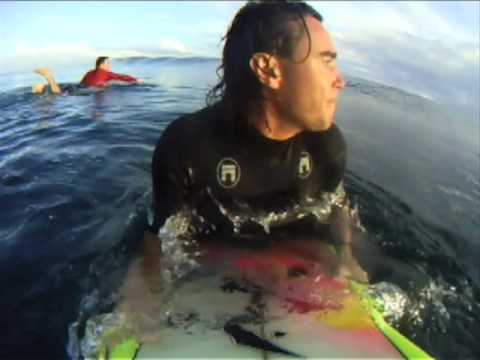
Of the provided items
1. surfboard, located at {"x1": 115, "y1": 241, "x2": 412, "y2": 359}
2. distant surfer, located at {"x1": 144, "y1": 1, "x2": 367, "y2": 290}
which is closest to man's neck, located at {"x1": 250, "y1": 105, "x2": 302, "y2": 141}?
distant surfer, located at {"x1": 144, "y1": 1, "x2": 367, "y2": 290}

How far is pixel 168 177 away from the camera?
280 centimetres

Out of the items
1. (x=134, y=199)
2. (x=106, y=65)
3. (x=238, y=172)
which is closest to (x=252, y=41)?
(x=238, y=172)

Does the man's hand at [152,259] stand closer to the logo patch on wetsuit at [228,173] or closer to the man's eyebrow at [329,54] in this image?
the logo patch on wetsuit at [228,173]

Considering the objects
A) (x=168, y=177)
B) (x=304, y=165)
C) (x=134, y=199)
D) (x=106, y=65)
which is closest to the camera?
(x=168, y=177)

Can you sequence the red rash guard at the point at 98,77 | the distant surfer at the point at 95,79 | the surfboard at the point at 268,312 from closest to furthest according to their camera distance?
1. the surfboard at the point at 268,312
2. the distant surfer at the point at 95,79
3. the red rash guard at the point at 98,77

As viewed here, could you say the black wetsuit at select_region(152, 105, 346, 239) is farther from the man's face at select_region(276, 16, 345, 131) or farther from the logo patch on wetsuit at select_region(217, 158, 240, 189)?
the man's face at select_region(276, 16, 345, 131)

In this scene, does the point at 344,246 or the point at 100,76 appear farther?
the point at 100,76

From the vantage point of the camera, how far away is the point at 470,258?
12.5ft

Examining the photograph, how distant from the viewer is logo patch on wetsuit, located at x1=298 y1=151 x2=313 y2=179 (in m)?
3.02

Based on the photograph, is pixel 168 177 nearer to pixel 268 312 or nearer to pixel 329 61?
pixel 268 312

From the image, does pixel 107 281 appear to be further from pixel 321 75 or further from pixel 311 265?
pixel 321 75

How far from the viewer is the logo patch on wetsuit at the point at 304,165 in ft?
9.91

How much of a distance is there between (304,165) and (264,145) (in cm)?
29

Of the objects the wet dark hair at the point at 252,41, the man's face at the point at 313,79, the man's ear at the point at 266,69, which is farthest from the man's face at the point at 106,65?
the man's face at the point at 313,79
